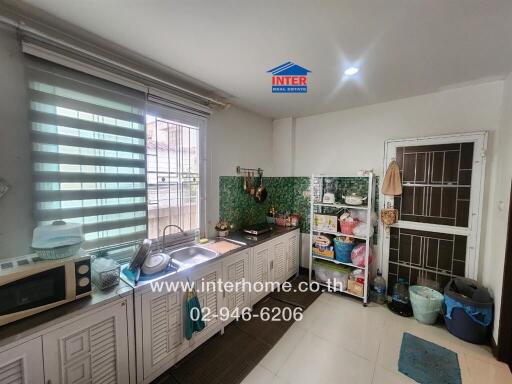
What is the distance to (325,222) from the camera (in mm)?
2693

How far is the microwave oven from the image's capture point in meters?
0.98

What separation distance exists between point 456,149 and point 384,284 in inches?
64.1

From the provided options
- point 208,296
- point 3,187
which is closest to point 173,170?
point 3,187

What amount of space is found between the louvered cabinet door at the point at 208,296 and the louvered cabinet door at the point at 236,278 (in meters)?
0.09

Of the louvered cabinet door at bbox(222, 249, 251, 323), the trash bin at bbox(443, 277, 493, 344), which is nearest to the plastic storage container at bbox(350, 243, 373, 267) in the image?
the trash bin at bbox(443, 277, 493, 344)

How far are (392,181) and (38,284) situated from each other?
118 inches

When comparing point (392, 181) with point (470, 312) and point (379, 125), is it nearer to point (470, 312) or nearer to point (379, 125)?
point (379, 125)

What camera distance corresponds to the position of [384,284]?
8.04 feet

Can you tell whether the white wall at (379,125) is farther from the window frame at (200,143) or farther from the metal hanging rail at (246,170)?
the window frame at (200,143)

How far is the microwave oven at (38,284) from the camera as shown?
976 mm

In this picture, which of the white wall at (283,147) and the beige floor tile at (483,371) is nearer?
the beige floor tile at (483,371)

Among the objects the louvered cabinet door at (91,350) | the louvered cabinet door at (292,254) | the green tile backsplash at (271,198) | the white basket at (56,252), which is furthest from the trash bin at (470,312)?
the white basket at (56,252)

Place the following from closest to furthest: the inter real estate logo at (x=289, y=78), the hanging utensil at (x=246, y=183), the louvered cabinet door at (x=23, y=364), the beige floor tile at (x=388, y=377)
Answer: the louvered cabinet door at (x=23, y=364) → the beige floor tile at (x=388, y=377) → the inter real estate logo at (x=289, y=78) → the hanging utensil at (x=246, y=183)

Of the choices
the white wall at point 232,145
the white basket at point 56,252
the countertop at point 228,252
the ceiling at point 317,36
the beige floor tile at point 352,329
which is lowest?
the beige floor tile at point 352,329
